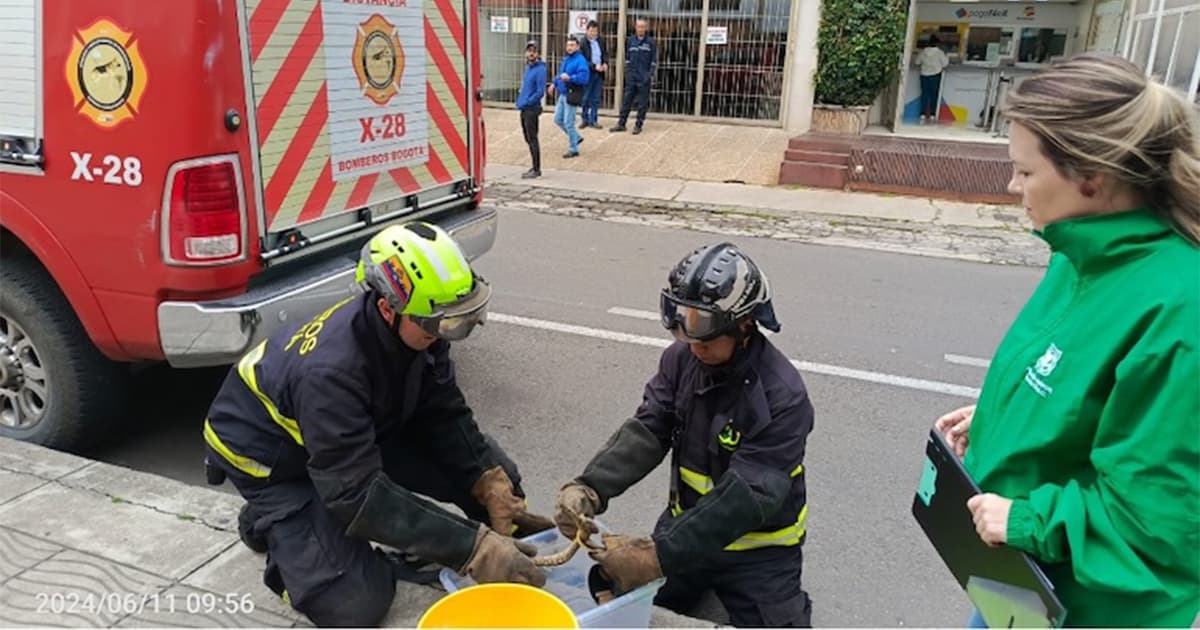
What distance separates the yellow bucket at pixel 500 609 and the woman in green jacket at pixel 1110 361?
0.96 metres

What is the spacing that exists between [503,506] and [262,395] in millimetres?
833

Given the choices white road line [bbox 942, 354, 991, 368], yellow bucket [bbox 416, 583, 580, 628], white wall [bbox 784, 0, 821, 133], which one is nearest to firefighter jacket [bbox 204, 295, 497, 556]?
yellow bucket [bbox 416, 583, 580, 628]

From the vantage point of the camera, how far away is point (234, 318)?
339 centimetres

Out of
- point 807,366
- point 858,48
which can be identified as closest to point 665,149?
point 858,48

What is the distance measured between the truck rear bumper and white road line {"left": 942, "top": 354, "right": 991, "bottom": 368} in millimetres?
3759

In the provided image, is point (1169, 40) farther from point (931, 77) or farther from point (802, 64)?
point (802, 64)

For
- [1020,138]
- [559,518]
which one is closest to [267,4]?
[559,518]

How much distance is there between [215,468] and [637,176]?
9.92 m

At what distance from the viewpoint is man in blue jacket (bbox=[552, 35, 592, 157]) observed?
41.8ft

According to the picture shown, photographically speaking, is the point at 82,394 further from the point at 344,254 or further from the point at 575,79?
the point at 575,79

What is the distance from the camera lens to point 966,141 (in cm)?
1358

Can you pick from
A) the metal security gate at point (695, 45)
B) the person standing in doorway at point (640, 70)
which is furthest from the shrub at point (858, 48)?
the person standing in doorway at point (640, 70)

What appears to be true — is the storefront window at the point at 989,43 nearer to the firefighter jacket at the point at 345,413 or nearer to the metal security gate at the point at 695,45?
the metal security gate at the point at 695,45

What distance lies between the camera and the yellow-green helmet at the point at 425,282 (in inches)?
92.3
